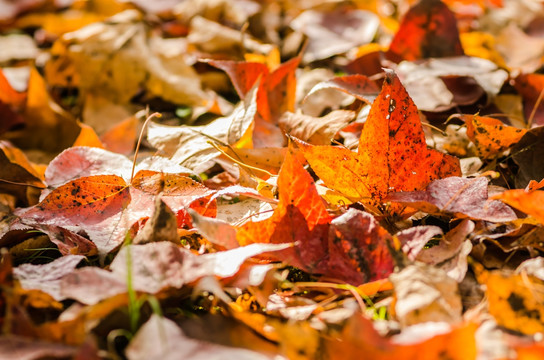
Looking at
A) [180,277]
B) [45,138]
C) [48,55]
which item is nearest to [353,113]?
[180,277]

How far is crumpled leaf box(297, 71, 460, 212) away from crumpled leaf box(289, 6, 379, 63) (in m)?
0.58

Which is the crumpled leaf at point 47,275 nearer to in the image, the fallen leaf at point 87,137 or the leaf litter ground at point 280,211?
the leaf litter ground at point 280,211

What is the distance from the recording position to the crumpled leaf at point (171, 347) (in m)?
0.42

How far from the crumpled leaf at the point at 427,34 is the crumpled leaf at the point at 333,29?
144mm

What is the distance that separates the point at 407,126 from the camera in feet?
2.00

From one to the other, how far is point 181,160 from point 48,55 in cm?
72

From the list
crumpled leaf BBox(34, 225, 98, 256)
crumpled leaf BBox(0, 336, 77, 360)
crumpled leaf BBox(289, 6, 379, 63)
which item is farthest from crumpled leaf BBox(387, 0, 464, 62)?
crumpled leaf BBox(0, 336, 77, 360)

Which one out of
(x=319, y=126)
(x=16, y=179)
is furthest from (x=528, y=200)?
(x=16, y=179)

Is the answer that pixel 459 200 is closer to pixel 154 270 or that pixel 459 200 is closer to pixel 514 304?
pixel 514 304

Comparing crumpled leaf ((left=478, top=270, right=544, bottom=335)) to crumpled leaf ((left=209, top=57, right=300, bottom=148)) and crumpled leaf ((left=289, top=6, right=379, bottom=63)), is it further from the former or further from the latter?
crumpled leaf ((left=289, top=6, right=379, bottom=63))

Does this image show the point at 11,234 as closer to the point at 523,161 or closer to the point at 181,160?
the point at 181,160

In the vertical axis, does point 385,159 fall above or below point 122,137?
above

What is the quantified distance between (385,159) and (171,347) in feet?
1.09

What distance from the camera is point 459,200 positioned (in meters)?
0.59
